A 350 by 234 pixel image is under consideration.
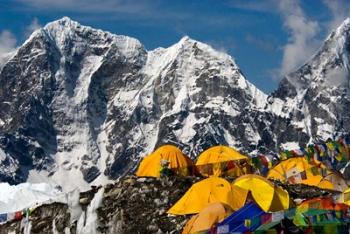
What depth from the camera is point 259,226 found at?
33594mm

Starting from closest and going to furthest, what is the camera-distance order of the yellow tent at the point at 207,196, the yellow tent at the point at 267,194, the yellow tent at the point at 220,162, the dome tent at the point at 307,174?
the yellow tent at the point at 207,196 → the yellow tent at the point at 267,194 → the dome tent at the point at 307,174 → the yellow tent at the point at 220,162

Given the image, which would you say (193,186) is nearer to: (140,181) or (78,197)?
(140,181)

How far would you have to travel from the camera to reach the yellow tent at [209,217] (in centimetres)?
4378

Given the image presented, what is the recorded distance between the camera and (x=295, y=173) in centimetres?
7212

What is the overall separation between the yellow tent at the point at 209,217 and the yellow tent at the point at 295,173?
24.6 meters

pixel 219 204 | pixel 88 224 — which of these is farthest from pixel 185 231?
pixel 88 224

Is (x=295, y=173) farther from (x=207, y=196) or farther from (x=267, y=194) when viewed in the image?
(x=207, y=196)

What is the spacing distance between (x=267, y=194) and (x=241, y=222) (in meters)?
16.4

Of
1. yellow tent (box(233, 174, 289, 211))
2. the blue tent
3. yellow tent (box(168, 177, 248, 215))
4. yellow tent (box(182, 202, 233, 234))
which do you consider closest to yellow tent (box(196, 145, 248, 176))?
yellow tent (box(233, 174, 289, 211))

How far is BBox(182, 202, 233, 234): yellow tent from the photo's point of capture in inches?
1724

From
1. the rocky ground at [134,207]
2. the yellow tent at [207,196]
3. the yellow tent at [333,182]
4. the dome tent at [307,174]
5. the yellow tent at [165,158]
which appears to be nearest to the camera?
the yellow tent at [207,196]

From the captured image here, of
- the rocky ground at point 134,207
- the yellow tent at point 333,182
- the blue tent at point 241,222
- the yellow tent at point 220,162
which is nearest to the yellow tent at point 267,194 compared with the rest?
the rocky ground at point 134,207

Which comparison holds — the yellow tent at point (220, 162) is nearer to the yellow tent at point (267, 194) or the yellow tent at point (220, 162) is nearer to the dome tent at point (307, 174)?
the dome tent at point (307, 174)

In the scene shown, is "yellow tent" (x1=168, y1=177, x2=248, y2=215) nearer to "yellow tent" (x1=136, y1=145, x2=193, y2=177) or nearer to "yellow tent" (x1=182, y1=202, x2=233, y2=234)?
"yellow tent" (x1=182, y1=202, x2=233, y2=234)
